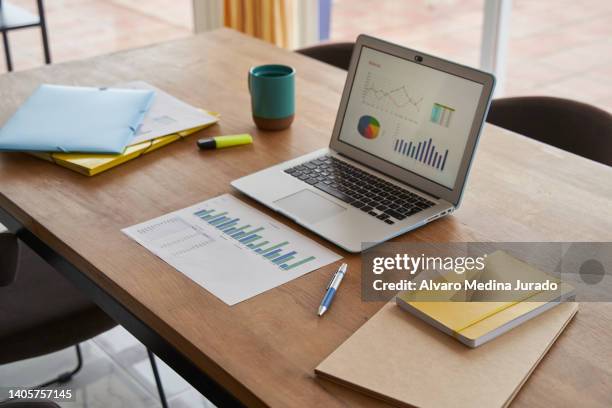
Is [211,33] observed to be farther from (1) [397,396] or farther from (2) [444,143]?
(1) [397,396]

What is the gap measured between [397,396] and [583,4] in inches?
107

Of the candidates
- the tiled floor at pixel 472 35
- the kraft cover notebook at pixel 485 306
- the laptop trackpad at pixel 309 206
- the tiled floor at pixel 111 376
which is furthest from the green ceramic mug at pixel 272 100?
the tiled floor at pixel 472 35

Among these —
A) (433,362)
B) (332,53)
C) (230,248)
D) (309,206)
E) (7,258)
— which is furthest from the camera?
(332,53)

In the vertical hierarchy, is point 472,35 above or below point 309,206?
Answer: below

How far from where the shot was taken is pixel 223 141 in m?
1.60

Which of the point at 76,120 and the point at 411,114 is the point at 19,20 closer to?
the point at 76,120

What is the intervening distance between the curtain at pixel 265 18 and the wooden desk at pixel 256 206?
1665 millimetres

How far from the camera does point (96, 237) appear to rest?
1.29 m

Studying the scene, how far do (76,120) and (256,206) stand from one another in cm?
50

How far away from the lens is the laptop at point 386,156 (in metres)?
1.31

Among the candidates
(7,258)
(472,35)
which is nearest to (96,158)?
(7,258)

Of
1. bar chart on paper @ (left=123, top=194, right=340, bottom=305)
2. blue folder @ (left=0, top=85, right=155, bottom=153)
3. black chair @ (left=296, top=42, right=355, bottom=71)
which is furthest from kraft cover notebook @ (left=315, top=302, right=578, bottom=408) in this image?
black chair @ (left=296, top=42, right=355, bottom=71)

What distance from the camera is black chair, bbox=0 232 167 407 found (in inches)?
58.3

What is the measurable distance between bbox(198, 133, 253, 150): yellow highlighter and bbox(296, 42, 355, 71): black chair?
2.66 ft
